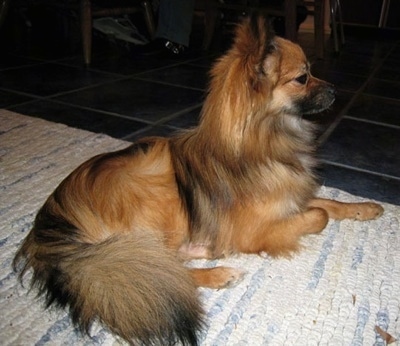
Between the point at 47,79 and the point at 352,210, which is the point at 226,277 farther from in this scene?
the point at 47,79

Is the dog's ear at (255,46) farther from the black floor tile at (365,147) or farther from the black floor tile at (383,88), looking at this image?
the black floor tile at (383,88)

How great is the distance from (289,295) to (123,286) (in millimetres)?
485

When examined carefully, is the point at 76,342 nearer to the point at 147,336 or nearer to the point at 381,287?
the point at 147,336

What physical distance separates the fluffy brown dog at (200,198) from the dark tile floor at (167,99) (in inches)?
23.0

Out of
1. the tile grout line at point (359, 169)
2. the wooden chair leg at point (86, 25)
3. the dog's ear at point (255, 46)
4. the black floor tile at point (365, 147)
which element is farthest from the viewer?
the wooden chair leg at point (86, 25)

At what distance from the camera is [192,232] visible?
1283 mm

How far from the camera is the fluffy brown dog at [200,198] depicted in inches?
39.4

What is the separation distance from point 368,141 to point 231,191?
1331 mm

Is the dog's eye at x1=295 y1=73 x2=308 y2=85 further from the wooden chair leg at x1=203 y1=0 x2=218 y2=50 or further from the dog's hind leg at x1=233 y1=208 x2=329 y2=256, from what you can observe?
the wooden chair leg at x1=203 y1=0 x2=218 y2=50

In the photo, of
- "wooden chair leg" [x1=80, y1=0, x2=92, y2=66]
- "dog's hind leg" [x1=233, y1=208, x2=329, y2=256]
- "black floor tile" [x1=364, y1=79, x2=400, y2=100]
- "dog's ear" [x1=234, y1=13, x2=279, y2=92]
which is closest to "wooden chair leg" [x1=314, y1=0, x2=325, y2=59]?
"black floor tile" [x1=364, y1=79, x2=400, y2=100]

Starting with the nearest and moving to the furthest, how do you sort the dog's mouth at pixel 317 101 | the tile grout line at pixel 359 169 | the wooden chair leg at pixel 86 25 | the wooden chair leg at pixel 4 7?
the dog's mouth at pixel 317 101 → the tile grout line at pixel 359 169 → the wooden chair leg at pixel 86 25 → the wooden chair leg at pixel 4 7

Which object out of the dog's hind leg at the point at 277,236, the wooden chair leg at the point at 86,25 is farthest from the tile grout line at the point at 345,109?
the wooden chair leg at the point at 86,25

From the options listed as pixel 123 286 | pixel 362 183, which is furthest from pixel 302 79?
pixel 123 286

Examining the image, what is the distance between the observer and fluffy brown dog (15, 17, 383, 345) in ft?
3.29
